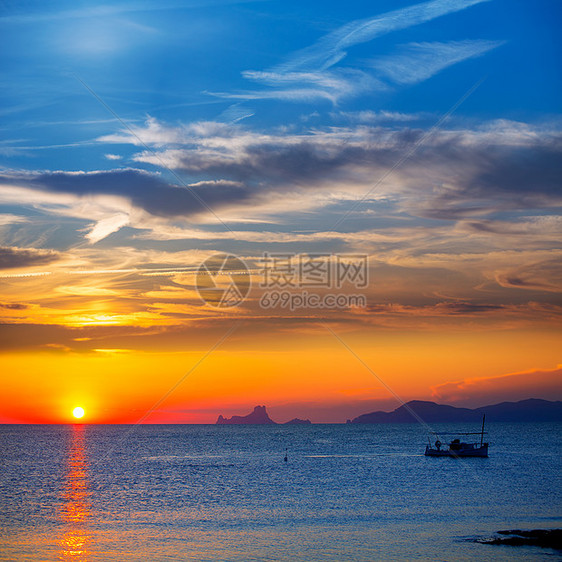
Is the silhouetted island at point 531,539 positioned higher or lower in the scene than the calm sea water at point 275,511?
higher

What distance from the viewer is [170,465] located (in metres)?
104

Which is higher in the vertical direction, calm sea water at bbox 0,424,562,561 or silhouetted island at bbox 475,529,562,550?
silhouetted island at bbox 475,529,562,550

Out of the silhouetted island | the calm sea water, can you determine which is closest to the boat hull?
the calm sea water

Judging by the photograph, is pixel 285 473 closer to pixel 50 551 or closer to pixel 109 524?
pixel 109 524

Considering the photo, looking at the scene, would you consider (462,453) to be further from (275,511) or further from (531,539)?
(531,539)

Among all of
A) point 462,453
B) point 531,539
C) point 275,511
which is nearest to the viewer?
point 531,539

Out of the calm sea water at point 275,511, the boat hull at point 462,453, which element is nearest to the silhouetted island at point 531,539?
the calm sea water at point 275,511

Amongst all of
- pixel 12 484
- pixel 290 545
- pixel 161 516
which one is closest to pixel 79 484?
pixel 12 484

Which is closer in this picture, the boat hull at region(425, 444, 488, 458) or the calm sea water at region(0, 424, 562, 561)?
the calm sea water at region(0, 424, 562, 561)

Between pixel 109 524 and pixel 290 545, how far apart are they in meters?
15.6

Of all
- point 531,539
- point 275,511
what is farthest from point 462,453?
point 531,539

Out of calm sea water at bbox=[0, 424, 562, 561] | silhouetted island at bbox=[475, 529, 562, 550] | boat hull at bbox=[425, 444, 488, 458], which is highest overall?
silhouetted island at bbox=[475, 529, 562, 550]

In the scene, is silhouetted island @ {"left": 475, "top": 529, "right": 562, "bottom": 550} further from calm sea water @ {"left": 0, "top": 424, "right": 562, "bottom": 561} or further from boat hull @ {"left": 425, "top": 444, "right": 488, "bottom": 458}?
boat hull @ {"left": 425, "top": 444, "right": 488, "bottom": 458}

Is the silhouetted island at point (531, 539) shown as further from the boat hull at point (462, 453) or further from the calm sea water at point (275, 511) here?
the boat hull at point (462, 453)
